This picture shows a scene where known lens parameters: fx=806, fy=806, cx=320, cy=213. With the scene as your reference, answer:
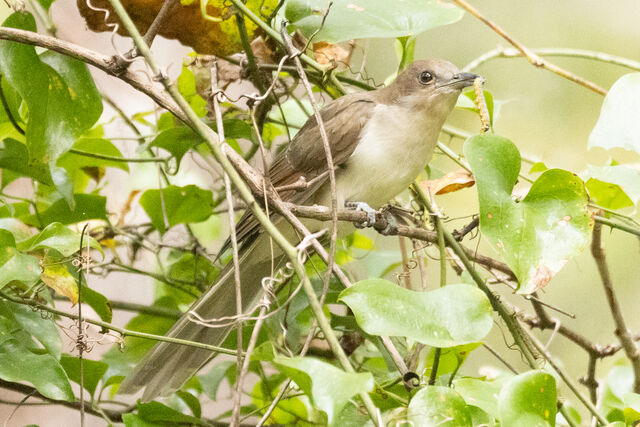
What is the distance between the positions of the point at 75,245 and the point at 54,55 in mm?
447

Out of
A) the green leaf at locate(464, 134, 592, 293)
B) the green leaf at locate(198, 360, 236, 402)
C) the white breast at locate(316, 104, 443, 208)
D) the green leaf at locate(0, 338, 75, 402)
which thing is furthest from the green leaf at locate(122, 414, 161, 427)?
the white breast at locate(316, 104, 443, 208)

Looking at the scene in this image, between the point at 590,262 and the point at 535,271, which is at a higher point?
the point at 535,271

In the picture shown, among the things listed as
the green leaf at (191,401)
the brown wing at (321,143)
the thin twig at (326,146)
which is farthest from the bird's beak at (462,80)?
the green leaf at (191,401)

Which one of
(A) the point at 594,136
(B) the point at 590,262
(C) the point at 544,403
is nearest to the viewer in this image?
(C) the point at 544,403

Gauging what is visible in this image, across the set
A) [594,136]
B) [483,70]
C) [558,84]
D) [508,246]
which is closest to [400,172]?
[594,136]

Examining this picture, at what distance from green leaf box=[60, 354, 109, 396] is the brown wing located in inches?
23.7

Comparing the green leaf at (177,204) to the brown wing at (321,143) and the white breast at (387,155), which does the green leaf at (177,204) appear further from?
the white breast at (387,155)

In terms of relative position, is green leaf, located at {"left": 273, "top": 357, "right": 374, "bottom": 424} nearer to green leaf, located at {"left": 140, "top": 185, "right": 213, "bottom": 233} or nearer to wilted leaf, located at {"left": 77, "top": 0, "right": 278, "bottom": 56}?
wilted leaf, located at {"left": 77, "top": 0, "right": 278, "bottom": 56}

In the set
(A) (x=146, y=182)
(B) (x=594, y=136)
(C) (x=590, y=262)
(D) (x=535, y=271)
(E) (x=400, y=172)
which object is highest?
(B) (x=594, y=136)

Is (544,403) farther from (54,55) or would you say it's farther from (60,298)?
(60,298)

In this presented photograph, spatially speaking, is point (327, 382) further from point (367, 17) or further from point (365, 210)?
point (365, 210)

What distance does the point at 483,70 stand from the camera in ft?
19.0

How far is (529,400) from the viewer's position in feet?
4.07

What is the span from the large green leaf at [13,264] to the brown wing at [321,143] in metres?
0.83
